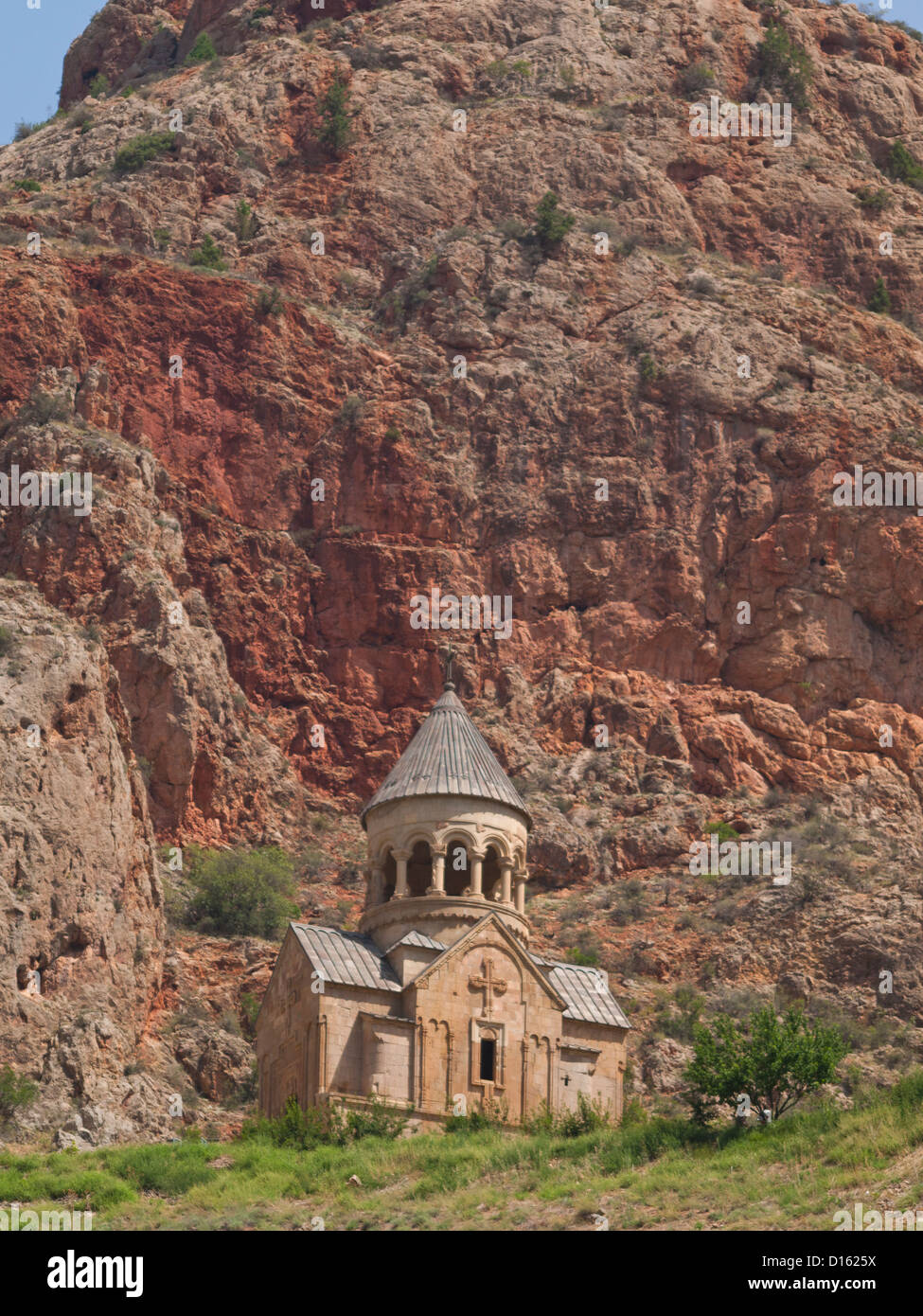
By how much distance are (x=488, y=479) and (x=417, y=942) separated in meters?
34.3

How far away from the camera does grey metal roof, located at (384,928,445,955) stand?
4362 cm

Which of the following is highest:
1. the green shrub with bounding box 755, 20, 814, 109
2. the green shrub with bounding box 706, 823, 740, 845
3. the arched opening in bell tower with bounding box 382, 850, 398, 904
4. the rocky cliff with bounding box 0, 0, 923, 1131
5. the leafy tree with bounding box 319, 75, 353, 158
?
the green shrub with bounding box 755, 20, 814, 109

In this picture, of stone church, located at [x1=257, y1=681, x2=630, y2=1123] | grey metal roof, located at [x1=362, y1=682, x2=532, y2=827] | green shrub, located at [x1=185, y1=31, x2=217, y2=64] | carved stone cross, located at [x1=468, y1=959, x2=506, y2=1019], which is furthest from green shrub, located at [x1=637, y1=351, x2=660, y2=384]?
carved stone cross, located at [x1=468, y1=959, x2=506, y2=1019]

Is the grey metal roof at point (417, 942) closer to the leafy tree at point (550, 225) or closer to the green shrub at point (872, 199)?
the leafy tree at point (550, 225)

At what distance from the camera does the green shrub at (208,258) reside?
7925 cm

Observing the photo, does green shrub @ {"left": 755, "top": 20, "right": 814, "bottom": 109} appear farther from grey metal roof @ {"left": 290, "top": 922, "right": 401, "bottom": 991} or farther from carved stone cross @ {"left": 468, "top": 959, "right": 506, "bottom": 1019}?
carved stone cross @ {"left": 468, "top": 959, "right": 506, "bottom": 1019}

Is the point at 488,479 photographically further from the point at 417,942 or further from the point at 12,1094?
the point at 12,1094

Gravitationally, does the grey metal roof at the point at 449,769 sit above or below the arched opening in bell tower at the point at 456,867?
above

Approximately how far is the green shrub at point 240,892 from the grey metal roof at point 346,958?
14604 mm

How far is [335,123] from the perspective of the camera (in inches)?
3381

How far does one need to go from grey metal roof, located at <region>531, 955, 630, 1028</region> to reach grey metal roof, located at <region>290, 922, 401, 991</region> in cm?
318

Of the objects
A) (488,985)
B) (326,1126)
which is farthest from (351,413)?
(326,1126)

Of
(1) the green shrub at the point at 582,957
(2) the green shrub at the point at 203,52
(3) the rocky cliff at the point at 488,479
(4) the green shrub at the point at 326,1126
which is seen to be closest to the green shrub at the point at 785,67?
(3) the rocky cliff at the point at 488,479
